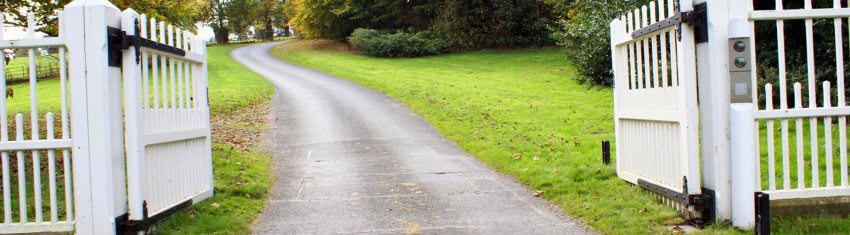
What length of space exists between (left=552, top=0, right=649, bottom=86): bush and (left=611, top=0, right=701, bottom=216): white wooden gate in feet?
35.0

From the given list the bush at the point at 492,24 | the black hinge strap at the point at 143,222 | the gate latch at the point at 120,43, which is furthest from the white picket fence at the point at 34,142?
the bush at the point at 492,24

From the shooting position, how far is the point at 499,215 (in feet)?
18.4

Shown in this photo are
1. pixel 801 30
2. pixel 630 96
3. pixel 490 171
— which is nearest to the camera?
pixel 630 96

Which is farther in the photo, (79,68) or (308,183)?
(308,183)

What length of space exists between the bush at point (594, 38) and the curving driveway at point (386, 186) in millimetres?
7310

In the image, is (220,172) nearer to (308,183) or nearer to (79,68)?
(308,183)

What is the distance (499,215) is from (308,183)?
116 inches

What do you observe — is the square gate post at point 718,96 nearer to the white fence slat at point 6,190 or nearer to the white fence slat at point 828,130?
the white fence slat at point 828,130

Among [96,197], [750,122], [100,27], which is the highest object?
[100,27]

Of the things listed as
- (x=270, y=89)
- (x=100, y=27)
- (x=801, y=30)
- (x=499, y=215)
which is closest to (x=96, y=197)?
(x=100, y=27)

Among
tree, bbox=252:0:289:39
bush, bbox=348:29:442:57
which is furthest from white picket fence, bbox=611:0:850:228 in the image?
tree, bbox=252:0:289:39

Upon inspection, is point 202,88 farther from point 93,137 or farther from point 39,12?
point 39,12

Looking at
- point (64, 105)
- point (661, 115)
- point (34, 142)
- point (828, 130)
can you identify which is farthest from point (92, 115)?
point (828, 130)

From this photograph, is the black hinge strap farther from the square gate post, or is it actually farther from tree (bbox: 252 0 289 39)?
tree (bbox: 252 0 289 39)
